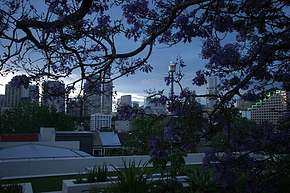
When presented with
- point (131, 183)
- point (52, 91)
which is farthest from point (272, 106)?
point (52, 91)

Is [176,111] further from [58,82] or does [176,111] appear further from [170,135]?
[58,82]

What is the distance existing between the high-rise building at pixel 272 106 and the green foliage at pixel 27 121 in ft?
125

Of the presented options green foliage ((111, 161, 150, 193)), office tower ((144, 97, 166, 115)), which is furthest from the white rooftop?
office tower ((144, 97, 166, 115))

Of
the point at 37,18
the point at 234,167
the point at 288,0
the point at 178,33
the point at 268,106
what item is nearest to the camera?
the point at 234,167

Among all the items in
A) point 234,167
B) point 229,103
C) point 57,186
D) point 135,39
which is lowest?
point 57,186

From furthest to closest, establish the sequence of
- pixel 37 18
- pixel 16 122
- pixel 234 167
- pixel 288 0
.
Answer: pixel 16 122, pixel 37 18, pixel 288 0, pixel 234 167

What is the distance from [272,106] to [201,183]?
216cm

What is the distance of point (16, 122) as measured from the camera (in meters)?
44.2

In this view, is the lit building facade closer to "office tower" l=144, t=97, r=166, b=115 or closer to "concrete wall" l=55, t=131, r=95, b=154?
"concrete wall" l=55, t=131, r=95, b=154

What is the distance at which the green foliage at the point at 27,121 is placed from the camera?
42750 mm

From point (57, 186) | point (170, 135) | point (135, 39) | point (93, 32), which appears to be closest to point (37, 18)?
point (93, 32)

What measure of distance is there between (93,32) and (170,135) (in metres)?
2.11

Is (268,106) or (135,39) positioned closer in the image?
(135,39)

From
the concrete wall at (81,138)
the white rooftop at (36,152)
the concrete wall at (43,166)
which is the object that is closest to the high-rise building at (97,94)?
the concrete wall at (43,166)
